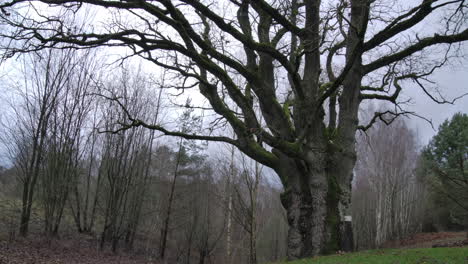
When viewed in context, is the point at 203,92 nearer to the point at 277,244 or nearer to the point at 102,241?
the point at 102,241

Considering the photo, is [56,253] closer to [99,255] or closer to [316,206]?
[99,255]

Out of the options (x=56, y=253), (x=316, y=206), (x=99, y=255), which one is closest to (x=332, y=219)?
(x=316, y=206)

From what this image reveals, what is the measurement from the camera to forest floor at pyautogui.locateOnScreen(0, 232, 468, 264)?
5.83 meters

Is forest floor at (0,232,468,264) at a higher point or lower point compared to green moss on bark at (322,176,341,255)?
lower

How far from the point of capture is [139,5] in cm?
707

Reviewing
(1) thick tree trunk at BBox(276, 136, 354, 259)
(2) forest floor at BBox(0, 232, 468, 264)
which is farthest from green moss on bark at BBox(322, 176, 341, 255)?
(2) forest floor at BBox(0, 232, 468, 264)

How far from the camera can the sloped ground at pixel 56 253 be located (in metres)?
10.5

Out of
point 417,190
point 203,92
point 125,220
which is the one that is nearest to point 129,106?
point 125,220

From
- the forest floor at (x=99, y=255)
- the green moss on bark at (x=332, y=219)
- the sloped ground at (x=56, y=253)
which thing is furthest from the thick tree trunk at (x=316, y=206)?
the sloped ground at (x=56, y=253)

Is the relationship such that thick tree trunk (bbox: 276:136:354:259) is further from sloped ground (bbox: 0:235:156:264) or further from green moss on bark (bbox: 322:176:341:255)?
sloped ground (bbox: 0:235:156:264)

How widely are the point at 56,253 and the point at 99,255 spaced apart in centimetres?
264

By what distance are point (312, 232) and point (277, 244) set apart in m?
25.3

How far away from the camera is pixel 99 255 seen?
597 inches

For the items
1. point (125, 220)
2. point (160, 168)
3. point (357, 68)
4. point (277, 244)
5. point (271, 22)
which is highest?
point (271, 22)
